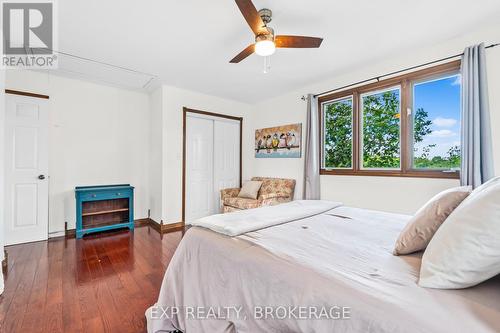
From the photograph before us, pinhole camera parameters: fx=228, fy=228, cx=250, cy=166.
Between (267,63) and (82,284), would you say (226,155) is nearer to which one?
(267,63)

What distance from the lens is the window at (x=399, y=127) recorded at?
264 cm

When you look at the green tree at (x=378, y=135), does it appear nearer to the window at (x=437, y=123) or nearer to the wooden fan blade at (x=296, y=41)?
the window at (x=437, y=123)

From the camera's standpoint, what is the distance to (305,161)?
12.5 feet

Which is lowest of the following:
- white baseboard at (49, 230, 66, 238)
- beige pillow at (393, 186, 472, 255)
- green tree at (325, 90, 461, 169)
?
white baseboard at (49, 230, 66, 238)

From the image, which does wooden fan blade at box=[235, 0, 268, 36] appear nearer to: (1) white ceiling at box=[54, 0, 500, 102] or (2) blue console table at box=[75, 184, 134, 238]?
(1) white ceiling at box=[54, 0, 500, 102]

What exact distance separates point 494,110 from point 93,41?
4.26 meters

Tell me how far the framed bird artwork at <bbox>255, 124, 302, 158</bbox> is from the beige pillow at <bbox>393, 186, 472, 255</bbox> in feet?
9.76

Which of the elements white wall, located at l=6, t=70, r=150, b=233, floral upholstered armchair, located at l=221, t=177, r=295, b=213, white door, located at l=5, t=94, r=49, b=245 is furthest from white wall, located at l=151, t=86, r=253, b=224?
white door, located at l=5, t=94, r=49, b=245

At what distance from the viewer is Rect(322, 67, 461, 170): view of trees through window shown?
104 inches

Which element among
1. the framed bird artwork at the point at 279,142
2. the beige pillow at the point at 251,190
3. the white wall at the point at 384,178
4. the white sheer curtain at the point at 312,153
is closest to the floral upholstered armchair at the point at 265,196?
the beige pillow at the point at 251,190

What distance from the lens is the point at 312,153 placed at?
3.70 m

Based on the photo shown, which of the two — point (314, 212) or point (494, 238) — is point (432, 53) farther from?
point (494, 238)

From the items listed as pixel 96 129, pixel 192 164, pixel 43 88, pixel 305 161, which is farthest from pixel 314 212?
pixel 43 88

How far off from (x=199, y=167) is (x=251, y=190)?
1.08 m
